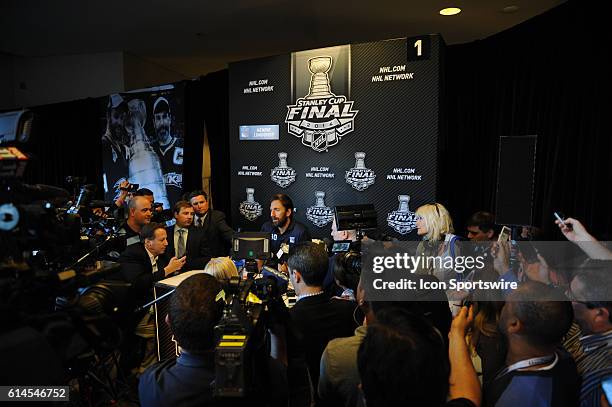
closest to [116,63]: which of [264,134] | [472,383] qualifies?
[264,134]

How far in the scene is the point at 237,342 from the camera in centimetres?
114

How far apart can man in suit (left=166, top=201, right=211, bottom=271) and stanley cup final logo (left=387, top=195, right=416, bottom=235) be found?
175cm

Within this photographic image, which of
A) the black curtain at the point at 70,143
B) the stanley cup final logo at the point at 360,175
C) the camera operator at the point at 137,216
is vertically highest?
the black curtain at the point at 70,143

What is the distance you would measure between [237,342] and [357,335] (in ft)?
2.04

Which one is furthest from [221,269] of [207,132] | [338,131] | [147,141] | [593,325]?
[147,141]

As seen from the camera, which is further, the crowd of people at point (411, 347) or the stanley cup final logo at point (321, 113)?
the stanley cup final logo at point (321, 113)

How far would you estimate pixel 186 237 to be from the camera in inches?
157

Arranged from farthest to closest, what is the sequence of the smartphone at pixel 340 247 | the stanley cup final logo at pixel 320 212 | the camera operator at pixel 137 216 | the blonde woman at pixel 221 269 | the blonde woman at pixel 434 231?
the stanley cup final logo at pixel 320 212 → the camera operator at pixel 137 216 → the blonde woman at pixel 434 231 → the smartphone at pixel 340 247 → the blonde woman at pixel 221 269

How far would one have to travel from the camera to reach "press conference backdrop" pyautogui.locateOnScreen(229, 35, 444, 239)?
395cm

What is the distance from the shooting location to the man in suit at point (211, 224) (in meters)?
4.31

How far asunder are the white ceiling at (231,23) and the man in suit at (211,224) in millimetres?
1920

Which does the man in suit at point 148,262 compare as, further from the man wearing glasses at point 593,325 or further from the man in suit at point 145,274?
the man wearing glasses at point 593,325

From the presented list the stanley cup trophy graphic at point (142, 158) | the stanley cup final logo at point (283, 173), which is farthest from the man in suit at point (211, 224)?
the stanley cup trophy graphic at point (142, 158)

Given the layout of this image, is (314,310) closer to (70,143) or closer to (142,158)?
(142,158)
